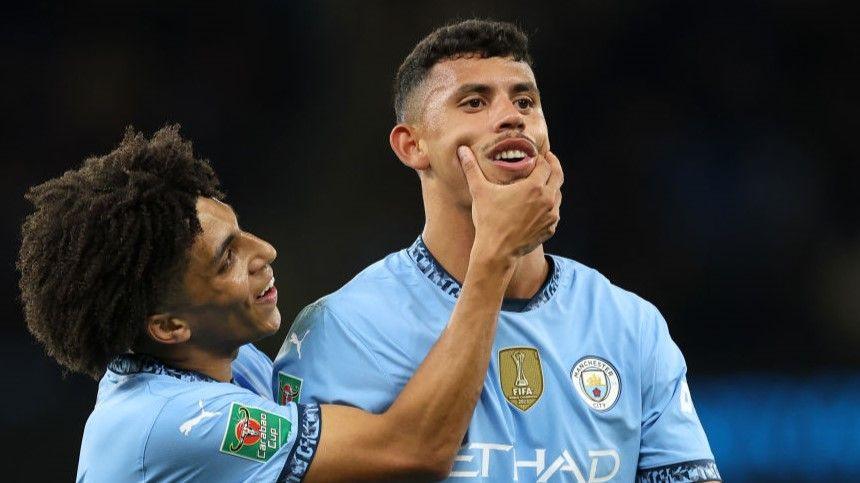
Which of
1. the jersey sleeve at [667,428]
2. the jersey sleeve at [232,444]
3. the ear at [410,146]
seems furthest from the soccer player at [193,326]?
the jersey sleeve at [667,428]

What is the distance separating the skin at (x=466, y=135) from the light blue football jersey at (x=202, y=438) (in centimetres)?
47

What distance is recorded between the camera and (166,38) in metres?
5.66

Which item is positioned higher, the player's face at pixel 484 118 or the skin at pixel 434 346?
the player's face at pixel 484 118

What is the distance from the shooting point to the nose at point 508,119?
2344mm

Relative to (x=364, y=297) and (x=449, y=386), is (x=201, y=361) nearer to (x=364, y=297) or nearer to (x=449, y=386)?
(x=364, y=297)

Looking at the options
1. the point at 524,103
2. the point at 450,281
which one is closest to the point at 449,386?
the point at 450,281

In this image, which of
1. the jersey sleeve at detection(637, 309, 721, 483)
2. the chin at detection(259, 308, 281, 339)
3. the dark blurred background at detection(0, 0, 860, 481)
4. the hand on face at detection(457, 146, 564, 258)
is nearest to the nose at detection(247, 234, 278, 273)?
the chin at detection(259, 308, 281, 339)

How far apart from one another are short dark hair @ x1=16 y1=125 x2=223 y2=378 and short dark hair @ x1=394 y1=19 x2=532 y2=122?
0.54 meters

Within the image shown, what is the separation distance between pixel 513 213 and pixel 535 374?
33cm

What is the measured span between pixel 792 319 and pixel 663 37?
1509 millimetres

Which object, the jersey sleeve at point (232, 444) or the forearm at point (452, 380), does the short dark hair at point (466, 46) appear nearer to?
the forearm at point (452, 380)

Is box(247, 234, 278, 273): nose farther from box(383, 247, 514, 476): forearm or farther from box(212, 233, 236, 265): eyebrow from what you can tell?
box(383, 247, 514, 476): forearm

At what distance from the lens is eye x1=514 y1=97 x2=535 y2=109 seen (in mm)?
2445

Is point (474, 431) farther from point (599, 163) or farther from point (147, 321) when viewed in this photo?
point (599, 163)
